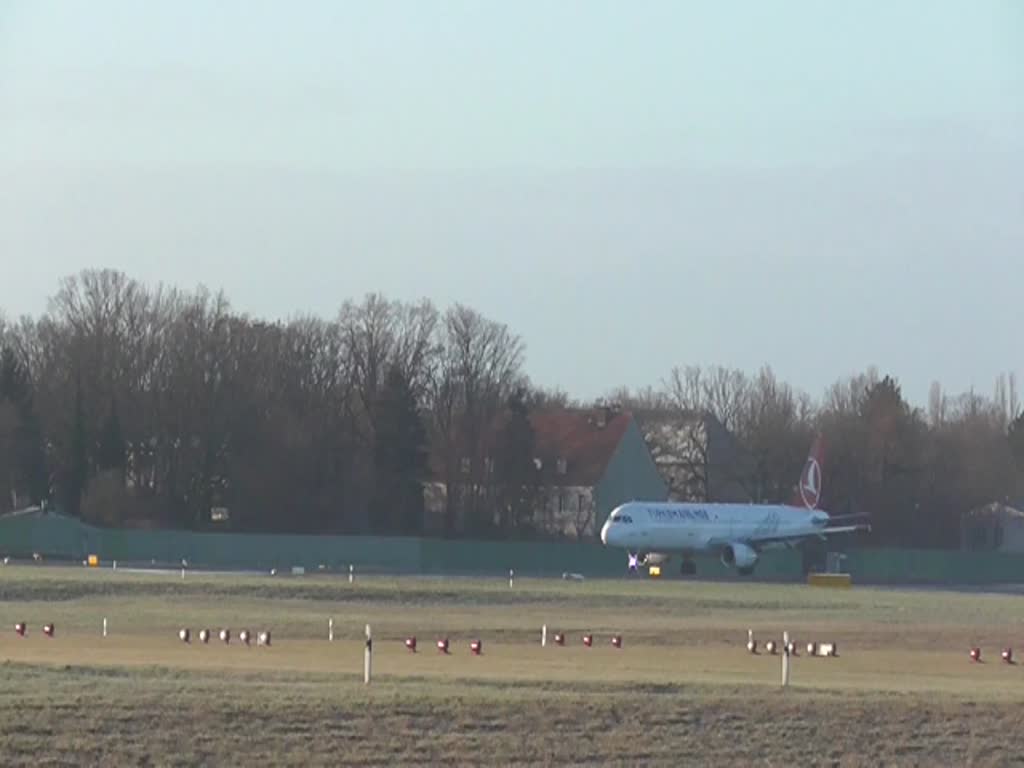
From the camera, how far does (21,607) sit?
2279 inches

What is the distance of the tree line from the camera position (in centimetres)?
10694

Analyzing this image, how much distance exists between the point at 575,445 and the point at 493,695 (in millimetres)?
100843

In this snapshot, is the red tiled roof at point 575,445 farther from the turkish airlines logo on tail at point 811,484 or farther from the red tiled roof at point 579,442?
the turkish airlines logo on tail at point 811,484

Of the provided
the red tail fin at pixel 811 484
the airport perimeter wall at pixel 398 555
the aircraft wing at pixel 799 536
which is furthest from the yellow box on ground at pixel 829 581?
the red tail fin at pixel 811 484

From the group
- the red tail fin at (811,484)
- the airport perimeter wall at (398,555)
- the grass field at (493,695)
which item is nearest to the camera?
the grass field at (493,695)

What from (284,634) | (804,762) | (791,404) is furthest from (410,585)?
(791,404)

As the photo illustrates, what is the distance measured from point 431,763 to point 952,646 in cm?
2808

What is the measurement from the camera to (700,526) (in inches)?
3767

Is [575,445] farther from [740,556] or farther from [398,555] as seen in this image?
[740,556]

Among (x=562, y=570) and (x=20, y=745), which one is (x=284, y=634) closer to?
(x=20, y=745)

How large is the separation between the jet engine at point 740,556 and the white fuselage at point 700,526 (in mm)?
418

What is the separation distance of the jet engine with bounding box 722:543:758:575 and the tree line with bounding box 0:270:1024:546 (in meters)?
23.1

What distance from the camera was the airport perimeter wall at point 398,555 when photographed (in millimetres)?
93312

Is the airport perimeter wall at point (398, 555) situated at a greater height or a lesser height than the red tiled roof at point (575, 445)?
lesser
